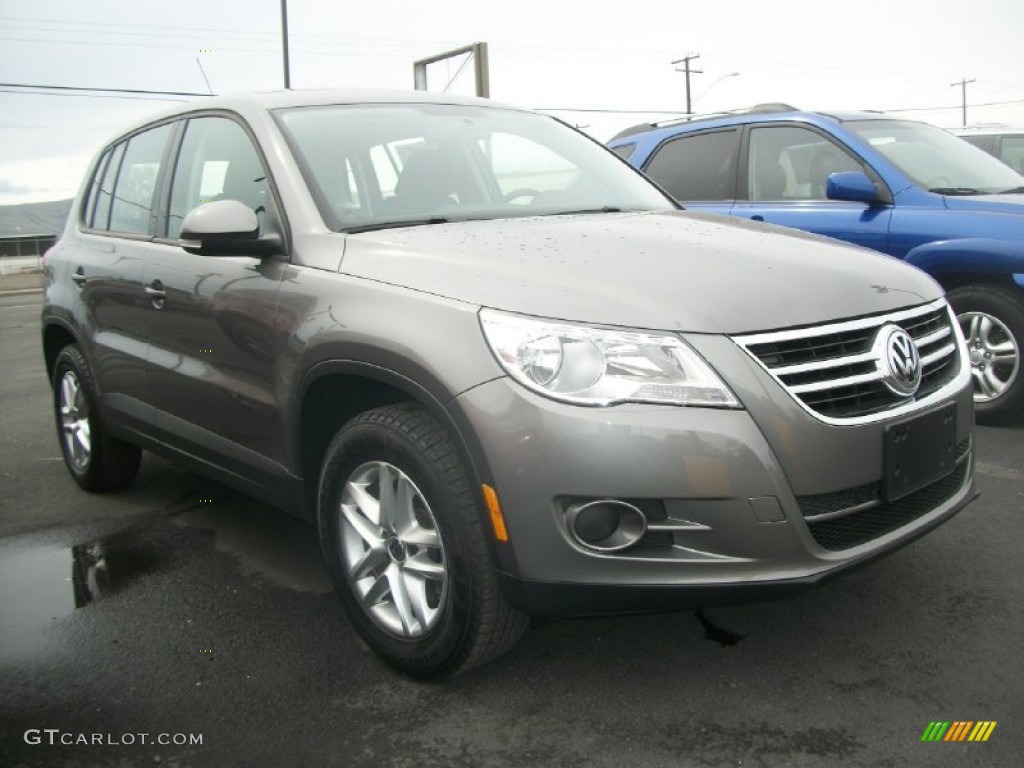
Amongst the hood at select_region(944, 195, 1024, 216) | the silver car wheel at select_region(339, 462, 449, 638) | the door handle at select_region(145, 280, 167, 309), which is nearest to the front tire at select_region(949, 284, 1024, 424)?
the hood at select_region(944, 195, 1024, 216)

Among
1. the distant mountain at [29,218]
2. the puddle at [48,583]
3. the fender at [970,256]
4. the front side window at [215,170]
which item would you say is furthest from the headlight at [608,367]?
the distant mountain at [29,218]

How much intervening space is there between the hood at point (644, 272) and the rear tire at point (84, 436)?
221cm

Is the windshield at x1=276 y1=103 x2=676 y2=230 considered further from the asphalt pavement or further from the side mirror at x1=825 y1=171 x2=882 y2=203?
the side mirror at x1=825 y1=171 x2=882 y2=203

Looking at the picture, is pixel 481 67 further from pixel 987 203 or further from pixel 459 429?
pixel 459 429

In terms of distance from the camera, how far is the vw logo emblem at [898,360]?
256 centimetres

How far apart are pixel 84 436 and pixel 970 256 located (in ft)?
15.3

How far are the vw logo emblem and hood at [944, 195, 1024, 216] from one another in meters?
3.05

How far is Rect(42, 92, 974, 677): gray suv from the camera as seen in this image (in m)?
2.31

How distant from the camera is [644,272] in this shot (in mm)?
2576

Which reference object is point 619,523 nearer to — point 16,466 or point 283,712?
point 283,712

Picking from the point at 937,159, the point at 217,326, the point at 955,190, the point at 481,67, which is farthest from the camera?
the point at 481,67

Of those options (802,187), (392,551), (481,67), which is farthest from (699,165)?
(481,67)

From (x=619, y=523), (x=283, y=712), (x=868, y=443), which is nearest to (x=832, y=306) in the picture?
(x=868, y=443)

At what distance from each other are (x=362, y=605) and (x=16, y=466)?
3.46 metres
